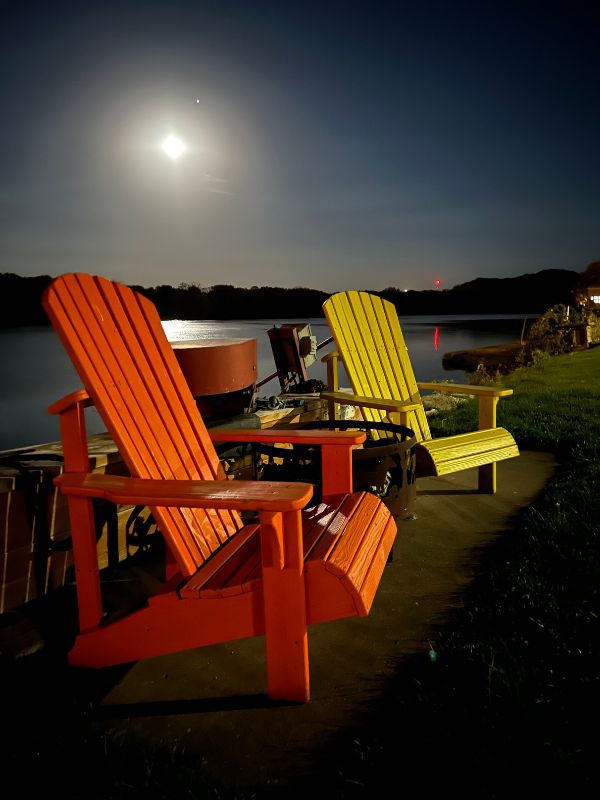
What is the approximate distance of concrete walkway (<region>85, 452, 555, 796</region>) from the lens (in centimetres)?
151

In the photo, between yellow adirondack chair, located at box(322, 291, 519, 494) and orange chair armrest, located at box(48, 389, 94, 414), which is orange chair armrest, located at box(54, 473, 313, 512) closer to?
orange chair armrest, located at box(48, 389, 94, 414)

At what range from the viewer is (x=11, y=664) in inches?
75.0

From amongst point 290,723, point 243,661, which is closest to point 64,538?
point 243,661

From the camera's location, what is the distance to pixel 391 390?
3.96 m

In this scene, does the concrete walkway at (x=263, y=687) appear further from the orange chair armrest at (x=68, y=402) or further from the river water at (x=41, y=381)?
the river water at (x=41, y=381)

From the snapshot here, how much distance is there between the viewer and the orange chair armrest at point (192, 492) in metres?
1.50

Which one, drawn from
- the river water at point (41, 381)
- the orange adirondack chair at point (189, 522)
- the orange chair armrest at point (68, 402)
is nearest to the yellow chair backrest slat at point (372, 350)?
the river water at point (41, 381)

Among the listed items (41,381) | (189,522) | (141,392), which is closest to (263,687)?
(189,522)

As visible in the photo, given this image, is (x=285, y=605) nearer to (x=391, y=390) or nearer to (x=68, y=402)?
(x=68, y=402)

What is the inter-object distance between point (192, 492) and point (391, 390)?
260cm

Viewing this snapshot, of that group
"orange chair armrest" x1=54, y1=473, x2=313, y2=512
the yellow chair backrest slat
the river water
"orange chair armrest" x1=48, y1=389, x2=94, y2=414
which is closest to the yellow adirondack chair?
the yellow chair backrest slat

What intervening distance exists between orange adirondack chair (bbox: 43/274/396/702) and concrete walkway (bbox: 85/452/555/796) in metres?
0.12

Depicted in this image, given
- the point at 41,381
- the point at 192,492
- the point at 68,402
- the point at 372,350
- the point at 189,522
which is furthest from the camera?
the point at 41,381

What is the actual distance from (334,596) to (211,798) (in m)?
0.58
